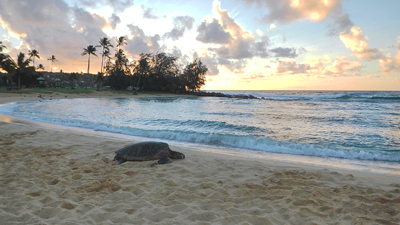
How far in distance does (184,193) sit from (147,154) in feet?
7.00

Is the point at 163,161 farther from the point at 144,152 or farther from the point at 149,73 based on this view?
the point at 149,73

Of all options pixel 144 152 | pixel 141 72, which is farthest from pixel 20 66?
pixel 144 152

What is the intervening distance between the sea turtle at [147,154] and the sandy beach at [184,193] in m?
0.20

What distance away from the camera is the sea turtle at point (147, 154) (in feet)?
16.9

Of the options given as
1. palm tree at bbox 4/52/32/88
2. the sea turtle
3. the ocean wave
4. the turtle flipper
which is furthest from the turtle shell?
palm tree at bbox 4/52/32/88

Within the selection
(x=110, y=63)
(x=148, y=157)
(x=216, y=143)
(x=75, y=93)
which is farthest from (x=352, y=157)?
(x=110, y=63)

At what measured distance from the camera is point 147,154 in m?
5.26

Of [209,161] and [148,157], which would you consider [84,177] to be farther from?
[209,161]

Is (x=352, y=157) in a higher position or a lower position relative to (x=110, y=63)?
lower

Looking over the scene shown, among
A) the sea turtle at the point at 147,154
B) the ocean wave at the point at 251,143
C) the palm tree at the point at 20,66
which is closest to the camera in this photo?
the sea turtle at the point at 147,154

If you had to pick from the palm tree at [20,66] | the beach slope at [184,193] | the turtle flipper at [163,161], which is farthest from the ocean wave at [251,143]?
the palm tree at [20,66]

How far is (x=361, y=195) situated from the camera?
3393mm

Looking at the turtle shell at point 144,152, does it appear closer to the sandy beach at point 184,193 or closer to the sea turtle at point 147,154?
the sea turtle at point 147,154

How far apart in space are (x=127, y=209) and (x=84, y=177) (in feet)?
5.24
